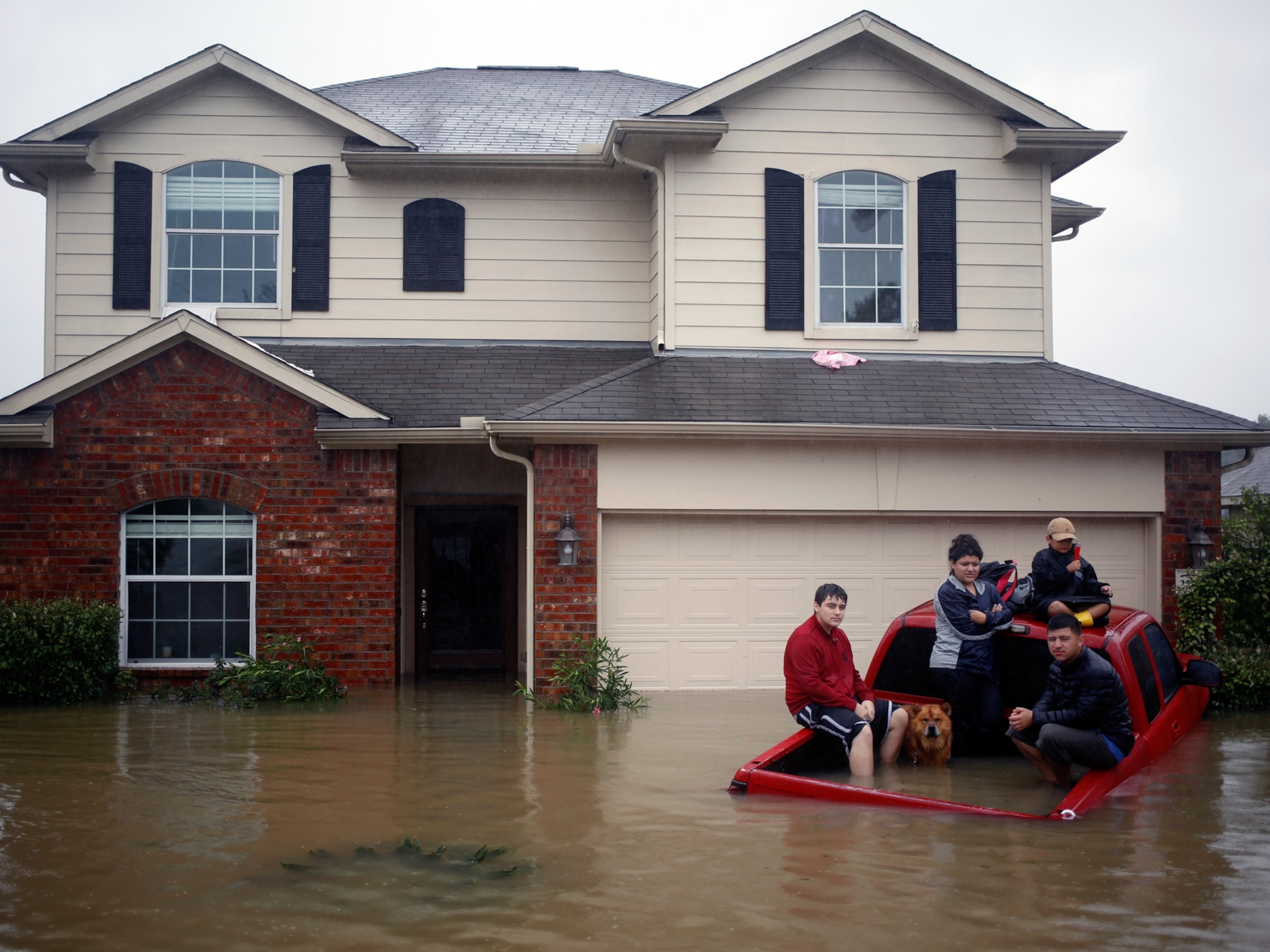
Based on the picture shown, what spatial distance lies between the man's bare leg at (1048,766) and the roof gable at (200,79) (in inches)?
391

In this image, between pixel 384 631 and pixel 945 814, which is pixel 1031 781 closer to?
pixel 945 814

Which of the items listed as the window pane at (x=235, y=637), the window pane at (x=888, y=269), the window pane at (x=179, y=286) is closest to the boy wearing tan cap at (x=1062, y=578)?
the window pane at (x=888, y=269)

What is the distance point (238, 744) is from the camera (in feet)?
30.0

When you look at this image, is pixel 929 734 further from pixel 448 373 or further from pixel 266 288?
pixel 266 288

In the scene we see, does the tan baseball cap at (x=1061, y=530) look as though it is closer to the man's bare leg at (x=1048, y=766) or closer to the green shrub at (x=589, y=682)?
the man's bare leg at (x=1048, y=766)

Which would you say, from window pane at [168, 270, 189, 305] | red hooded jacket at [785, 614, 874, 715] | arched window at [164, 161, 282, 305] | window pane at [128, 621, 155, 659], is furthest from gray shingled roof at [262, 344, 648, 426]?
red hooded jacket at [785, 614, 874, 715]

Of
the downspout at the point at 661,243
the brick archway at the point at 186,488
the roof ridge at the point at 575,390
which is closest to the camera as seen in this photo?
the roof ridge at the point at 575,390

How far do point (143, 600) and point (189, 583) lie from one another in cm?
50

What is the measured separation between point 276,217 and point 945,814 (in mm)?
10696

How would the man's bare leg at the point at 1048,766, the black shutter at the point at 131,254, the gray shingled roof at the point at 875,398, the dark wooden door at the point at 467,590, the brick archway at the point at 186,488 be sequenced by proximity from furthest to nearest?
the dark wooden door at the point at 467,590 < the black shutter at the point at 131,254 < the brick archway at the point at 186,488 < the gray shingled roof at the point at 875,398 < the man's bare leg at the point at 1048,766

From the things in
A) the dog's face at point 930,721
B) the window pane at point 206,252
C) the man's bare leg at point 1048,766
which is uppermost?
the window pane at point 206,252

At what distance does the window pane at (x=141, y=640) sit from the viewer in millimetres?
12305

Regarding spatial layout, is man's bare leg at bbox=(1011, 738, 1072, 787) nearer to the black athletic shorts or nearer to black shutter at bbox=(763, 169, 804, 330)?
the black athletic shorts

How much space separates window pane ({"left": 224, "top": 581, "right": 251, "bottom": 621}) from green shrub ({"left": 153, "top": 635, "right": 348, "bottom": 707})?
1.52 ft
